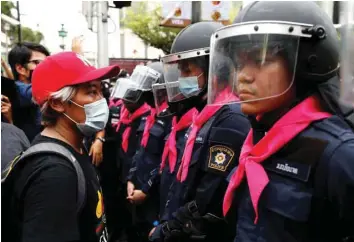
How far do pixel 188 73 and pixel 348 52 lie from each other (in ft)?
5.45

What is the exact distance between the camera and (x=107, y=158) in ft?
18.3

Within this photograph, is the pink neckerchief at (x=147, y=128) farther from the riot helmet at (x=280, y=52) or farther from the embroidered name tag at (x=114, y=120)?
the riot helmet at (x=280, y=52)

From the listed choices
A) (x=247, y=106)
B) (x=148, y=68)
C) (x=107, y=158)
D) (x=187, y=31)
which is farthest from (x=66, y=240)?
(x=107, y=158)

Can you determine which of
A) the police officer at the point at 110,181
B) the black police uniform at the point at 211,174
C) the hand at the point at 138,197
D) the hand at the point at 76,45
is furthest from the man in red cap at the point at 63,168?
the police officer at the point at 110,181

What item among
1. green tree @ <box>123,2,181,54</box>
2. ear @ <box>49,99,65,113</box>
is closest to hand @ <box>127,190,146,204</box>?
ear @ <box>49,99,65,113</box>

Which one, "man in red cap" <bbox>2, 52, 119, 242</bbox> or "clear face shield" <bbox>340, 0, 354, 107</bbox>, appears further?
"man in red cap" <bbox>2, 52, 119, 242</bbox>

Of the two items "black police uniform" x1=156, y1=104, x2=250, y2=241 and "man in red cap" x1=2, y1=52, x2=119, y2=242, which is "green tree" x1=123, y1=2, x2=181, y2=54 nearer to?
"black police uniform" x1=156, y1=104, x2=250, y2=241

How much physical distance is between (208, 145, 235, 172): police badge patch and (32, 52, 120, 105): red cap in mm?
710

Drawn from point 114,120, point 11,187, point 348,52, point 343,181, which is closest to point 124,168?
point 114,120

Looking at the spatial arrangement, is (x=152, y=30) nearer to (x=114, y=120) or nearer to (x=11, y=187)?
(x=114, y=120)

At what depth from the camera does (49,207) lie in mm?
1571

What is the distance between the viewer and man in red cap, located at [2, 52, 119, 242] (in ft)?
5.17

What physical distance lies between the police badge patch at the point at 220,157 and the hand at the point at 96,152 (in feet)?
10.4

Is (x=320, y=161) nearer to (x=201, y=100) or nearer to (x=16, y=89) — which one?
(x=201, y=100)
